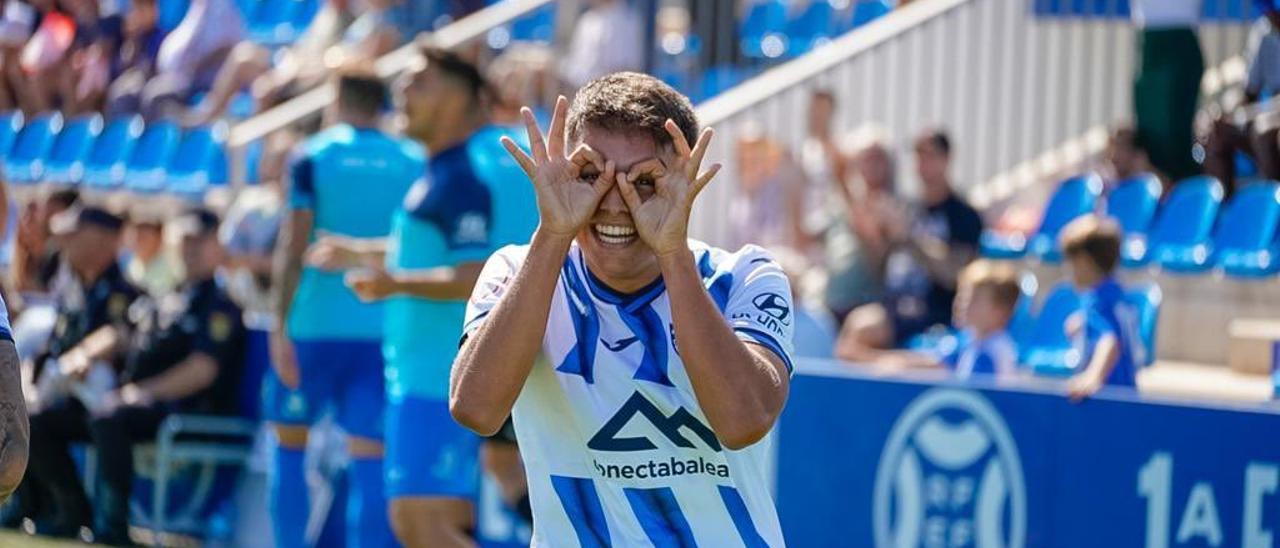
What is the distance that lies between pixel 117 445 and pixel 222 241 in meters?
1.71

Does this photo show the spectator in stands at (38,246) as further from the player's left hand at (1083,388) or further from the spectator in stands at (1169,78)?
the player's left hand at (1083,388)

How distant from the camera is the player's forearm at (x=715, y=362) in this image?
12.1 feet

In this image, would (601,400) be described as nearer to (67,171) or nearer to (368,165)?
(368,165)

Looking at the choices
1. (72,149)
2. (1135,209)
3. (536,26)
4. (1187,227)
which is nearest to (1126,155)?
(1135,209)

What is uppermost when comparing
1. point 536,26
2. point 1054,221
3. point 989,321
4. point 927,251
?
point 536,26

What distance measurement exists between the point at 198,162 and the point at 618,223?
11959 millimetres

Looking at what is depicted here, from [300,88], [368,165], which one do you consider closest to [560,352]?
[368,165]

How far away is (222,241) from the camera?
11352mm

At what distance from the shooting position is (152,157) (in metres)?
15.7

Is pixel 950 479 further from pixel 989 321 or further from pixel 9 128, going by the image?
pixel 9 128

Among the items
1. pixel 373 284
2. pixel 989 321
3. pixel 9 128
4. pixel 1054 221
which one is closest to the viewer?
pixel 373 284

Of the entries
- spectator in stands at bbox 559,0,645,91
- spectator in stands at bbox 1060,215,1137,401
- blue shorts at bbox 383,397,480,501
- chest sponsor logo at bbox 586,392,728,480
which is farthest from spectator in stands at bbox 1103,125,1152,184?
chest sponsor logo at bbox 586,392,728,480

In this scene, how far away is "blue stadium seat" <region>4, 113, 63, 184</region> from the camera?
1656 cm

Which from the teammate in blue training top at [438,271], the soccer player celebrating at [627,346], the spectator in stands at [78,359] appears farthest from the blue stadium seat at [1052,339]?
the soccer player celebrating at [627,346]
